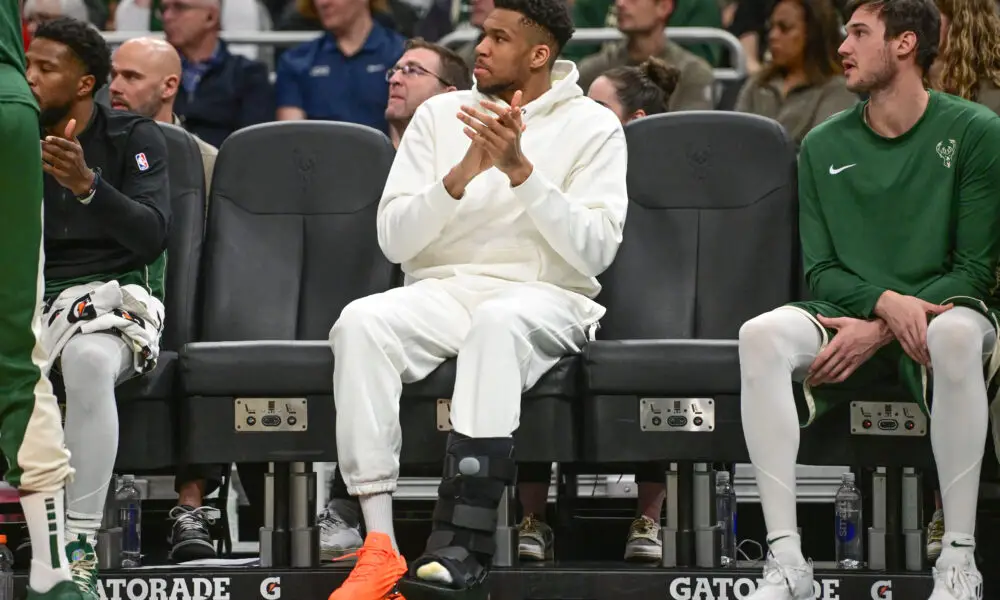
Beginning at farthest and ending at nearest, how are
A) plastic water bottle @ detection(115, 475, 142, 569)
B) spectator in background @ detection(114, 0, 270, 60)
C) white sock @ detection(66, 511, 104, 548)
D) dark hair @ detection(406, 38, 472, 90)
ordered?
spectator in background @ detection(114, 0, 270, 60) → dark hair @ detection(406, 38, 472, 90) → plastic water bottle @ detection(115, 475, 142, 569) → white sock @ detection(66, 511, 104, 548)

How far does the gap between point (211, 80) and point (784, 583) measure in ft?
11.0

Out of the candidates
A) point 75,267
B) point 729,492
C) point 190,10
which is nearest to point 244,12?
point 190,10

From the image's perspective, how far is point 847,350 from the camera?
3500mm

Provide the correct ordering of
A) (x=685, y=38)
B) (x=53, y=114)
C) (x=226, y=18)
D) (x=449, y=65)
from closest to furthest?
(x=53, y=114) → (x=449, y=65) → (x=685, y=38) → (x=226, y=18)

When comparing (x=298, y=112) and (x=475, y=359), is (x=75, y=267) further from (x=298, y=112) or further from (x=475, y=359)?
(x=298, y=112)

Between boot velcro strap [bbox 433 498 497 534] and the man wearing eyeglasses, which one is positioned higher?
the man wearing eyeglasses

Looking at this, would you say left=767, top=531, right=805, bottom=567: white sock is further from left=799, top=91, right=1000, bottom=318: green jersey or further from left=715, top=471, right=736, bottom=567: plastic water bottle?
left=799, top=91, right=1000, bottom=318: green jersey

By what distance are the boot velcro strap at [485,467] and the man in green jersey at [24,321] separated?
32.5 inches

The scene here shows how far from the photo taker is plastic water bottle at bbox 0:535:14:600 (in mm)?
3471

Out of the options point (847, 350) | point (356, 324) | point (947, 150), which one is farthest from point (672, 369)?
point (947, 150)

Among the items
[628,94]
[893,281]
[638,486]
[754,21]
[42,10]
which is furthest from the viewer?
[754,21]

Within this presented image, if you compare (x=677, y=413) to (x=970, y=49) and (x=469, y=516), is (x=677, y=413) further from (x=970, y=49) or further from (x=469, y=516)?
(x=970, y=49)

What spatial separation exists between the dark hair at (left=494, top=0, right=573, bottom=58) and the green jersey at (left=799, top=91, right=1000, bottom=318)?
2.48 ft

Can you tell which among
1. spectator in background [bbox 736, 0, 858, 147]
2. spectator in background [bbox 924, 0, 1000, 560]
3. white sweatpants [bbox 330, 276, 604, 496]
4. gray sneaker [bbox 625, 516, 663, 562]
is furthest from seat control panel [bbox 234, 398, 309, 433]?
spectator in background [bbox 736, 0, 858, 147]
